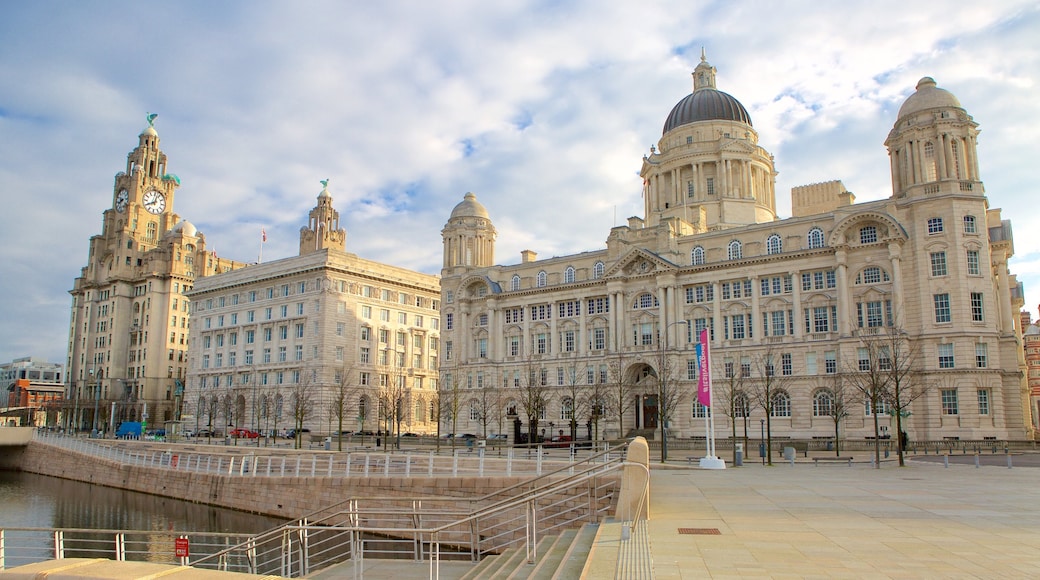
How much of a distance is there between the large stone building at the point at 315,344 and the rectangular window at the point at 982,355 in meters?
58.0

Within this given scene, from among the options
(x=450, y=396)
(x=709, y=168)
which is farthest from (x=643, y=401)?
(x=709, y=168)

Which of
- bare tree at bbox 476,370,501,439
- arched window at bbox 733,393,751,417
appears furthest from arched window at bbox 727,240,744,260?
bare tree at bbox 476,370,501,439

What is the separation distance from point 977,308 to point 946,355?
4472mm

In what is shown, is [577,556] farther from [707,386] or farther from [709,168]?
[709,168]

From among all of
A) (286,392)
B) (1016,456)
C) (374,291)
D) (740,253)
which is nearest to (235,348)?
(286,392)

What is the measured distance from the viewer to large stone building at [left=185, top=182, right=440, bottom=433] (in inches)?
3615

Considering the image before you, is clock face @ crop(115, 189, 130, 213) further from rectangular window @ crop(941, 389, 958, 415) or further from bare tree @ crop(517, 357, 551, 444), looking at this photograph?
rectangular window @ crop(941, 389, 958, 415)

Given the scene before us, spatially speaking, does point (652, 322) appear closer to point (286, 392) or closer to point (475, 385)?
point (475, 385)

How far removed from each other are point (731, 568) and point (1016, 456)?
4460 cm

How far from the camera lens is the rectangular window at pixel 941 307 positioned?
58656 mm

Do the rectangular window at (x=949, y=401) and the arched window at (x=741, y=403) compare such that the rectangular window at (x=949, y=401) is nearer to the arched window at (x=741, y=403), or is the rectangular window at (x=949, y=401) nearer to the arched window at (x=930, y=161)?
the arched window at (x=741, y=403)

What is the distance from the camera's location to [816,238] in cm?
6625

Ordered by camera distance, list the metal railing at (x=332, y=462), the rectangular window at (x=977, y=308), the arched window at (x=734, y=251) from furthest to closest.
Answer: the arched window at (x=734, y=251) → the rectangular window at (x=977, y=308) → the metal railing at (x=332, y=462)

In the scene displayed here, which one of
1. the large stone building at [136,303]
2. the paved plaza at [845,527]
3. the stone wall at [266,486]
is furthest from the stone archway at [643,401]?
the large stone building at [136,303]
